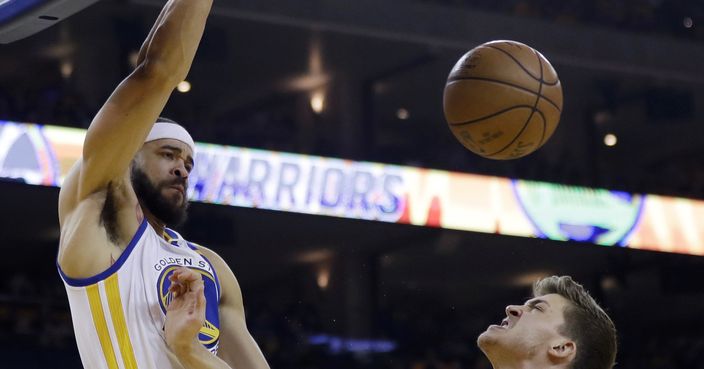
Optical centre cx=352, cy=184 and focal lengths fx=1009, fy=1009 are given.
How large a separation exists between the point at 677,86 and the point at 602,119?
59.7 inches

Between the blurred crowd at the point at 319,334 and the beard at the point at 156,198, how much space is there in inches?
357

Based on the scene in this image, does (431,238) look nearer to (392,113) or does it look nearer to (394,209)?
(394,209)

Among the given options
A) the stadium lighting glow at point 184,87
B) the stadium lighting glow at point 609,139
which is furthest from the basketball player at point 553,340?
the stadium lighting glow at point 609,139

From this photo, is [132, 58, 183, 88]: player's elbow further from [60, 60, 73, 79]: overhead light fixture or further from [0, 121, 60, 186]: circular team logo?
[60, 60, 73, 79]: overhead light fixture

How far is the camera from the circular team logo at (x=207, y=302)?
291cm

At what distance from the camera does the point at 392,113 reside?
17.6 metres

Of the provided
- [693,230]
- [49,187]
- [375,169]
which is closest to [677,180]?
[693,230]

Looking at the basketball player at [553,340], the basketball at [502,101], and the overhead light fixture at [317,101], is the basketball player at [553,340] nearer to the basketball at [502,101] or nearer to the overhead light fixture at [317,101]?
the basketball at [502,101]

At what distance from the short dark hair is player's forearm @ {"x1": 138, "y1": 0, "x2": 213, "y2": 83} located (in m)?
1.33

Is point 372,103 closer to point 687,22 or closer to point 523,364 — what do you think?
point 687,22

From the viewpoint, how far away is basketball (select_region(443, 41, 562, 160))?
435 cm

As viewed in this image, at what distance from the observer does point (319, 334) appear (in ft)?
47.9

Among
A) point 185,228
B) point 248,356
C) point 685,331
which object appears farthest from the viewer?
point 685,331

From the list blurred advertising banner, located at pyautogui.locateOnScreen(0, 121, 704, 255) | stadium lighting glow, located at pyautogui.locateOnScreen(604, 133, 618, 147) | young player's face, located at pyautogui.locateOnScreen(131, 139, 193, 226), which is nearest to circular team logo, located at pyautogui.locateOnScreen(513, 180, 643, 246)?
blurred advertising banner, located at pyautogui.locateOnScreen(0, 121, 704, 255)
